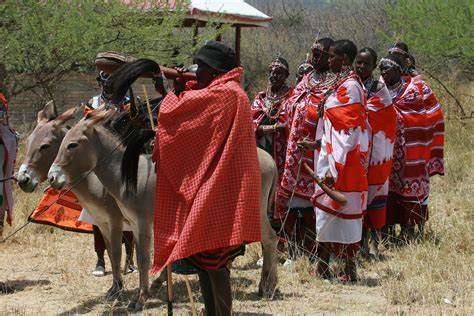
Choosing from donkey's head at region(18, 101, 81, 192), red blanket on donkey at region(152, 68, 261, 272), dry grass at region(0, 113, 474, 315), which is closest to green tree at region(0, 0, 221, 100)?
dry grass at region(0, 113, 474, 315)

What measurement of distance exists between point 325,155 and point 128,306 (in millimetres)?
2028

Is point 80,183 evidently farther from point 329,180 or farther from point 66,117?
point 329,180

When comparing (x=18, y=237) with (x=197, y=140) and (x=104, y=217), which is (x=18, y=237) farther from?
(x=197, y=140)

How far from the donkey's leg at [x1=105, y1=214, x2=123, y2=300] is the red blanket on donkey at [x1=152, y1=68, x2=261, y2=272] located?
190 cm

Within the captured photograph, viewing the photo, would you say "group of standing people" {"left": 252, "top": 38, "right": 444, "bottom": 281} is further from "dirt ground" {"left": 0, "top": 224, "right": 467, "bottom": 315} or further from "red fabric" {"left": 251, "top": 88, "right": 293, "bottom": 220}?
"dirt ground" {"left": 0, "top": 224, "right": 467, "bottom": 315}

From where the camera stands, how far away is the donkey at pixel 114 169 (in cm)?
656

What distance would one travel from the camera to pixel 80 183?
22.7 feet

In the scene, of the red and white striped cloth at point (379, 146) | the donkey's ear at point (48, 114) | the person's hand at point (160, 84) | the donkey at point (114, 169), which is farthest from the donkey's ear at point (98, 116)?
the red and white striped cloth at point (379, 146)

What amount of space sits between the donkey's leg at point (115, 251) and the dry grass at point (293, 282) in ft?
0.38

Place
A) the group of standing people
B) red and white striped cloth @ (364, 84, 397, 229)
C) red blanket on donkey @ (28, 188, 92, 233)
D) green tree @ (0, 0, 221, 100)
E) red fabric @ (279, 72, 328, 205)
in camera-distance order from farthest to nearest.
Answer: green tree @ (0, 0, 221, 100) → red blanket on donkey @ (28, 188, 92, 233) → red and white striped cloth @ (364, 84, 397, 229) → red fabric @ (279, 72, 328, 205) → the group of standing people

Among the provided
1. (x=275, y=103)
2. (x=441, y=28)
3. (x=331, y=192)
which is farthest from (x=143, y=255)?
(x=441, y=28)

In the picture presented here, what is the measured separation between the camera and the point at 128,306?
669cm

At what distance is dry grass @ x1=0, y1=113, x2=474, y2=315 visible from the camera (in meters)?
6.59

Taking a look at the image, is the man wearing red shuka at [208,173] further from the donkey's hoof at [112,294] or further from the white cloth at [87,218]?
the white cloth at [87,218]
